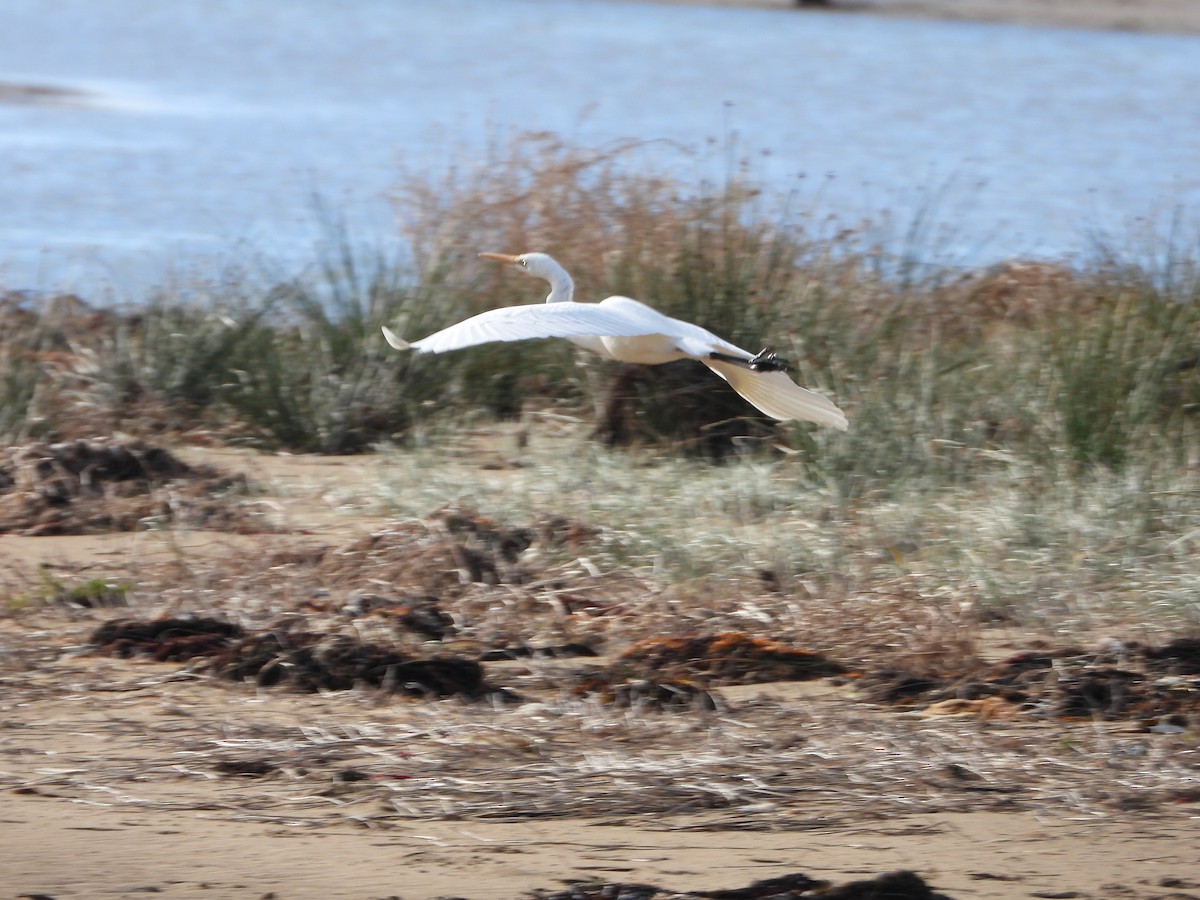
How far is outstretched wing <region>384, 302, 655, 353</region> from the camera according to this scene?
4965 millimetres

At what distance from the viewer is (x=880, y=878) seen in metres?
3.28

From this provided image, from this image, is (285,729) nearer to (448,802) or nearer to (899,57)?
(448,802)

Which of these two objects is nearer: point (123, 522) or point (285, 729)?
point (285, 729)

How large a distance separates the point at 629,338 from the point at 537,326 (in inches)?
18.0

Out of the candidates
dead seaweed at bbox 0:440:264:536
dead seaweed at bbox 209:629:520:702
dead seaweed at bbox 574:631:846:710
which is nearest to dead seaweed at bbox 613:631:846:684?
dead seaweed at bbox 574:631:846:710

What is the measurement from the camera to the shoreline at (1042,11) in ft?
109

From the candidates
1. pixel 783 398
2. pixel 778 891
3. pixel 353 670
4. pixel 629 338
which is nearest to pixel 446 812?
pixel 778 891

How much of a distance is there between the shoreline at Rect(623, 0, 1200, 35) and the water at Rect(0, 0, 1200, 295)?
285mm

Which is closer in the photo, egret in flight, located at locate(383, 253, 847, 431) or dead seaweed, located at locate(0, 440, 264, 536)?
egret in flight, located at locate(383, 253, 847, 431)

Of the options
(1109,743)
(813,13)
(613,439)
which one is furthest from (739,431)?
(813,13)

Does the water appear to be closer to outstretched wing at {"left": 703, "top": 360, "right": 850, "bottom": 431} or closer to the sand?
outstretched wing at {"left": 703, "top": 360, "right": 850, "bottom": 431}

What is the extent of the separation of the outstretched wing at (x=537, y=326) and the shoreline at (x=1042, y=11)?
30.1 m

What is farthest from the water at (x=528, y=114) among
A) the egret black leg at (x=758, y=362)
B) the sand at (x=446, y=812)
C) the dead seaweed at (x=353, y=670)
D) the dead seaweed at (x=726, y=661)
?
the sand at (x=446, y=812)

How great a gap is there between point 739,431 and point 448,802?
4.27 metres
